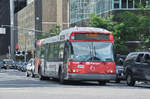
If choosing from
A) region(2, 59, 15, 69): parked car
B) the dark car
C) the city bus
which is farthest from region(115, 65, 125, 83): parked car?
region(2, 59, 15, 69): parked car

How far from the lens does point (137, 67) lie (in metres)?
25.8

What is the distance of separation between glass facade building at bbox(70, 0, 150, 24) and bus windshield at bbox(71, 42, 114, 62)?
112ft

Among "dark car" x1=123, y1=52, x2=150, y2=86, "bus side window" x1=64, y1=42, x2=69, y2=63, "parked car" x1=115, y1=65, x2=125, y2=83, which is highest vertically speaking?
"bus side window" x1=64, y1=42, x2=69, y2=63

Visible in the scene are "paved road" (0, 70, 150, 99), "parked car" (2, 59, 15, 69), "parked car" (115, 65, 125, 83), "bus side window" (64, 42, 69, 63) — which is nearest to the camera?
"paved road" (0, 70, 150, 99)

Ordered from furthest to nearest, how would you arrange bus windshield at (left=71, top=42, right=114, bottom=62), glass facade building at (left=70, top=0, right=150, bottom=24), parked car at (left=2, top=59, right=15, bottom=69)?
parked car at (left=2, top=59, right=15, bottom=69)
glass facade building at (left=70, top=0, right=150, bottom=24)
bus windshield at (left=71, top=42, right=114, bottom=62)

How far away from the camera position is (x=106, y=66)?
83.5ft

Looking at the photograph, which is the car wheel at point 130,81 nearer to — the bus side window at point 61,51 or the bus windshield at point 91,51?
the bus windshield at point 91,51

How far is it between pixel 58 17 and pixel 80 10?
36.9 m

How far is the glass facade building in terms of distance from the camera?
6856 centimetres

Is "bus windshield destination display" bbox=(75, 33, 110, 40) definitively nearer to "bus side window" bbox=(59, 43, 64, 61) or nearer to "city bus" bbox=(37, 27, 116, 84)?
"city bus" bbox=(37, 27, 116, 84)

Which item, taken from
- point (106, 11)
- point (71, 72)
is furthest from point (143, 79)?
point (106, 11)

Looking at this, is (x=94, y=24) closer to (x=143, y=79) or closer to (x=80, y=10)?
(x=80, y=10)

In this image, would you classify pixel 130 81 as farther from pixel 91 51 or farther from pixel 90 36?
pixel 90 36

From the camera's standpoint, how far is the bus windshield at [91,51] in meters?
25.2
